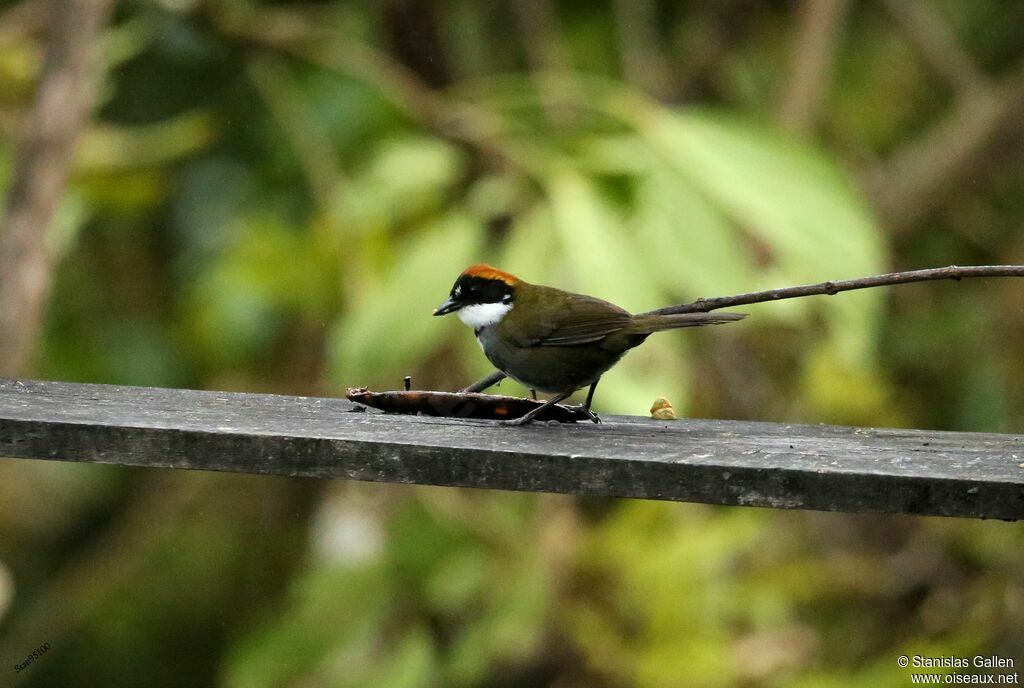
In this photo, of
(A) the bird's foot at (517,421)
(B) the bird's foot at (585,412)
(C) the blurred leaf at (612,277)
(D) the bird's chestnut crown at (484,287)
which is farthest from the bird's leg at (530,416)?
(C) the blurred leaf at (612,277)

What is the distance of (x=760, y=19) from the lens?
9906 mm

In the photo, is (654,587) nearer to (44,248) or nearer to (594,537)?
(594,537)

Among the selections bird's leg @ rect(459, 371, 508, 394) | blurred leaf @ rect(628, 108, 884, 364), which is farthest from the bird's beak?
blurred leaf @ rect(628, 108, 884, 364)

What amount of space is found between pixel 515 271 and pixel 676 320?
2433 mm

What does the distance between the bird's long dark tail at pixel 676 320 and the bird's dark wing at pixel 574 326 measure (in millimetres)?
86

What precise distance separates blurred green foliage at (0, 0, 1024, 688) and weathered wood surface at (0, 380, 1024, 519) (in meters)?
2.12

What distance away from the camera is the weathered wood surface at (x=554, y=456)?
2516mm

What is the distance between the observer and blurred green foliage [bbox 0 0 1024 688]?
242 inches

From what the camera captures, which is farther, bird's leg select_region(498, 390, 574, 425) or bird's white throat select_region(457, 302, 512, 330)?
bird's white throat select_region(457, 302, 512, 330)

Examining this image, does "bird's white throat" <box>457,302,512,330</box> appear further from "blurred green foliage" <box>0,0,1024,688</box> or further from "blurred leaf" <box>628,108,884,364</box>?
"blurred leaf" <box>628,108,884,364</box>

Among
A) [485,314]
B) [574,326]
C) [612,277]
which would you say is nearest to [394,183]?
[612,277]

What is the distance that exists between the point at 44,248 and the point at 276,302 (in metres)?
3.05

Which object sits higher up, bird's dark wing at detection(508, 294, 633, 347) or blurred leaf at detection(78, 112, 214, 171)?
blurred leaf at detection(78, 112, 214, 171)

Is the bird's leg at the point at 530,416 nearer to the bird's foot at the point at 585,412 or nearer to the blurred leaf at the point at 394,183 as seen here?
the bird's foot at the point at 585,412
